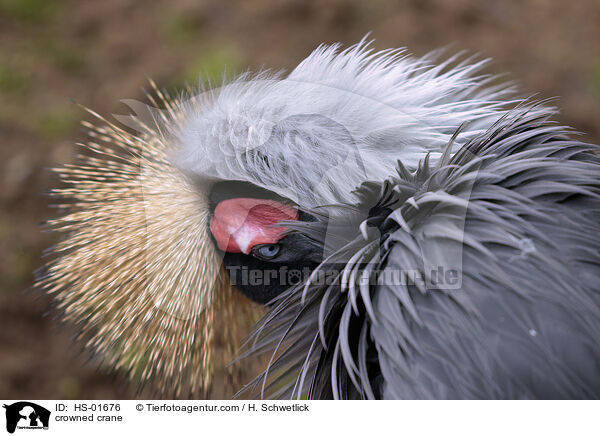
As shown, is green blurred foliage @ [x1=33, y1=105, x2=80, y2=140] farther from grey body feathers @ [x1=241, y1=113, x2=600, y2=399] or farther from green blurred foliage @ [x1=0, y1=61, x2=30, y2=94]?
grey body feathers @ [x1=241, y1=113, x2=600, y2=399]

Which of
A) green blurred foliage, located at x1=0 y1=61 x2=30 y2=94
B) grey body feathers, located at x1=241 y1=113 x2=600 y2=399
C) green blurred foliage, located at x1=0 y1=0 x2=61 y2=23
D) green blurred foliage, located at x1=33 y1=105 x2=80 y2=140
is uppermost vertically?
green blurred foliage, located at x1=0 y1=0 x2=61 y2=23

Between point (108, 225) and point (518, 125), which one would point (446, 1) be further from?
point (108, 225)

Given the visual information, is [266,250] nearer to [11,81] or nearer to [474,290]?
[474,290]

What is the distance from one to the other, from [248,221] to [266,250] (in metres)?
0.06

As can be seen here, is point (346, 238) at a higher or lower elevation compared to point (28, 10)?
lower

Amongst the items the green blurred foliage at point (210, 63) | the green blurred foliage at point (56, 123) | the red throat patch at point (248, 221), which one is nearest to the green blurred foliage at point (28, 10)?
the green blurred foliage at point (56, 123)

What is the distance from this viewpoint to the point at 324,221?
Result: 2.85ft

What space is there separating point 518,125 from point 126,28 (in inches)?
76.1

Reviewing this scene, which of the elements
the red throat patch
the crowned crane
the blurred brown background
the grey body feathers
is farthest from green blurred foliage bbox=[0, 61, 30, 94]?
the grey body feathers

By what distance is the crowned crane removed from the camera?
2.39 feet

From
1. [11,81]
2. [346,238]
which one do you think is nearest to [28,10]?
[11,81]

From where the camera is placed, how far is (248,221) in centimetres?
94

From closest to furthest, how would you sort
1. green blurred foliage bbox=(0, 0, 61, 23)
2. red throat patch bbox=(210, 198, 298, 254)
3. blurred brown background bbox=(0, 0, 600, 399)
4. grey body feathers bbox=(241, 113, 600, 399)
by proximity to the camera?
1. grey body feathers bbox=(241, 113, 600, 399)
2. red throat patch bbox=(210, 198, 298, 254)
3. blurred brown background bbox=(0, 0, 600, 399)
4. green blurred foliage bbox=(0, 0, 61, 23)

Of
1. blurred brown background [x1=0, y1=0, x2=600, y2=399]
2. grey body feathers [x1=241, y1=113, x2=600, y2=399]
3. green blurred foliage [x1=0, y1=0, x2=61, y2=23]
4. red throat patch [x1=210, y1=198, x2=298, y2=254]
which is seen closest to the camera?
grey body feathers [x1=241, y1=113, x2=600, y2=399]
